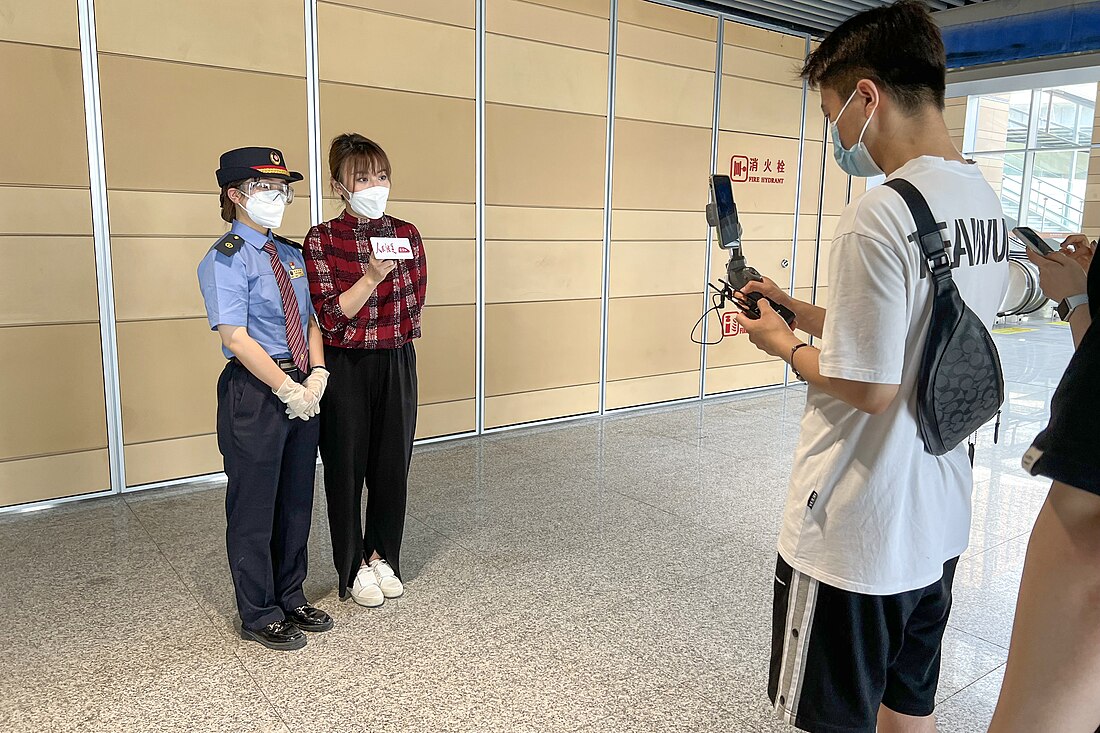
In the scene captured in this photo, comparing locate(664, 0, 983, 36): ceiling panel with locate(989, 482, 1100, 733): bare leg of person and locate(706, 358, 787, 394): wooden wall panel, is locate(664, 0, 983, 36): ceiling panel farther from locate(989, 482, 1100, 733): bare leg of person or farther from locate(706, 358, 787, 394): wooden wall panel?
locate(989, 482, 1100, 733): bare leg of person

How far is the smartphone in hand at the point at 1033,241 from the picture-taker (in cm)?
186

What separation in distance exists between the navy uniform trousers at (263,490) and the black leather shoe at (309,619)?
4 centimetres

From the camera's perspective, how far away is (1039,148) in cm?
1473

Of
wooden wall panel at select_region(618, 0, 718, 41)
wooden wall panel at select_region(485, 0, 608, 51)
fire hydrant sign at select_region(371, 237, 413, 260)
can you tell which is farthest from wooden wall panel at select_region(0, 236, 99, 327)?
wooden wall panel at select_region(618, 0, 718, 41)

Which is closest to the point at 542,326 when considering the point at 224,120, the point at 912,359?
the point at 224,120

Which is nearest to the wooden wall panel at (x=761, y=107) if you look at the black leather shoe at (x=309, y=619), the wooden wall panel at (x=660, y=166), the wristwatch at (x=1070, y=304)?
the wooden wall panel at (x=660, y=166)

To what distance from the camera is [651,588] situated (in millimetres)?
3148

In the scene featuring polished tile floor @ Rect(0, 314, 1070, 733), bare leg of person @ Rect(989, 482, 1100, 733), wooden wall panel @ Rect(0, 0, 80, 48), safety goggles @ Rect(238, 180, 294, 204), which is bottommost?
polished tile floor @ Rect(0, 314, 1070, 733)

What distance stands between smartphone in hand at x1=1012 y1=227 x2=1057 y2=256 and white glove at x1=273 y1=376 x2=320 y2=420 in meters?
2.05

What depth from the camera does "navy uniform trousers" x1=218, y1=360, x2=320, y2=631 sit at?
8.32 ft

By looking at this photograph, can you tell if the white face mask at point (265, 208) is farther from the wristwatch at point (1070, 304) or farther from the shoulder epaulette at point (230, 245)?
the wristwatch at point (1070, 304)

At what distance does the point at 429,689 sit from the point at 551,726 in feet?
1.36

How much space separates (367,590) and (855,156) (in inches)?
89.4

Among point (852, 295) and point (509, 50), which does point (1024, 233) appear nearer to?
point (852, 295)
